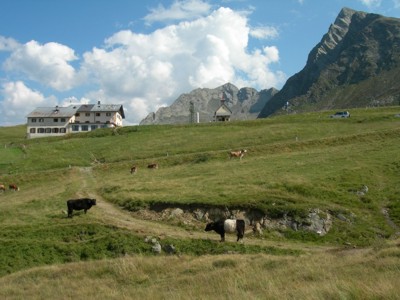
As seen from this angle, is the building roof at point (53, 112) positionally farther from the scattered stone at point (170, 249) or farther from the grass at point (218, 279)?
the grass at point (218, 279)

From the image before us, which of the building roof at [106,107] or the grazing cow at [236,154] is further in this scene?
the building roof at [106,107]

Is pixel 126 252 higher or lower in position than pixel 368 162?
lower

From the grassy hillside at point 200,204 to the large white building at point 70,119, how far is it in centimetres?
5670

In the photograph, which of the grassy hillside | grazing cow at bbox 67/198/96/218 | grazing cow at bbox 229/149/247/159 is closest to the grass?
the grassy hillside

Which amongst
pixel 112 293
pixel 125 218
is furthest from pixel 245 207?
pixel 112 293

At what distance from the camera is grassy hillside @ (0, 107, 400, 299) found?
61.9ft

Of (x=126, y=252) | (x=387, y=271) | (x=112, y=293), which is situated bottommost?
(x=126, y=252)

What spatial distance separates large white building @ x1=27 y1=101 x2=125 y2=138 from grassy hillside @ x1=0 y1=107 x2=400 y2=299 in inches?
2232

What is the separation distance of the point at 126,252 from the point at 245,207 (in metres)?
10.5

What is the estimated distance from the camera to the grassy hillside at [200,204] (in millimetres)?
18859

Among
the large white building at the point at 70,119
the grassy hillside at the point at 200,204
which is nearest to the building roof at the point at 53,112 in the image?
the large white building at the point at 70,119

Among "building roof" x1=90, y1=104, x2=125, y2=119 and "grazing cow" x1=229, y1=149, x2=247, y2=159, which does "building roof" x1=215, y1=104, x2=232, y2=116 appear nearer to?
"building roof" x1=90, y1=104, x2=125, y2=119

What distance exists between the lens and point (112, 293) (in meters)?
15.8

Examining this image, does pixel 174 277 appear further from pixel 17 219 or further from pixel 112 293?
pixel 17 219
